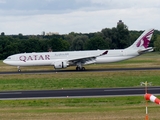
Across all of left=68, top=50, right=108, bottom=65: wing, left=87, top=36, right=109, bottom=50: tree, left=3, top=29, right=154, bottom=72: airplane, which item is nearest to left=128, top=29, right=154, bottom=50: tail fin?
left=3, top=29, right=154, bottom=72: airplane

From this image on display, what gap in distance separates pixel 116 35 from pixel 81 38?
18.1 meters

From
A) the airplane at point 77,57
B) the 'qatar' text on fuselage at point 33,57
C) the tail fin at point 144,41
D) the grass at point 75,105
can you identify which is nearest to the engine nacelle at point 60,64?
the airplane at point 77,57

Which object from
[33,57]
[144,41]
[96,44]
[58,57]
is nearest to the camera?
[33,57]

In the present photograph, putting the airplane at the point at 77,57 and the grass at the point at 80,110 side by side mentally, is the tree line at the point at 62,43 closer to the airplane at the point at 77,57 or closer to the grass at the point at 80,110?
the airplane at the point at 77,57

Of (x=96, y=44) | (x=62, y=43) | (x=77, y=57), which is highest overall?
(x=62, y=43)

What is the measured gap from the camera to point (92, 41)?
11056 cm

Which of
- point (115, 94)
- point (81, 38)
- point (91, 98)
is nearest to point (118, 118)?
point (91, 98)

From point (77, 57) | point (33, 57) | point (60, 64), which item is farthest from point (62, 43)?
point (60, 64)

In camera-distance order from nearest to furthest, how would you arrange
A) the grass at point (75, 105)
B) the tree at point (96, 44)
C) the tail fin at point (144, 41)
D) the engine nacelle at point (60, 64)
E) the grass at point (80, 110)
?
the grass at point (80, 110) → the grass at point (75, 105) → the engine nacelle at point (60, 64) → the tail fin at point (144, 41) → the tree at point (96, 44)

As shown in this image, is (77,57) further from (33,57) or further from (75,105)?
(75,105)

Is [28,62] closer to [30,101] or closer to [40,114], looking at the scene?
[30,101]

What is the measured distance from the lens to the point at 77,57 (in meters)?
57.2

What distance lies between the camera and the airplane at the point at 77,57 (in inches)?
2205

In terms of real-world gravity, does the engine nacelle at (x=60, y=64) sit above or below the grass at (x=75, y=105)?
above
